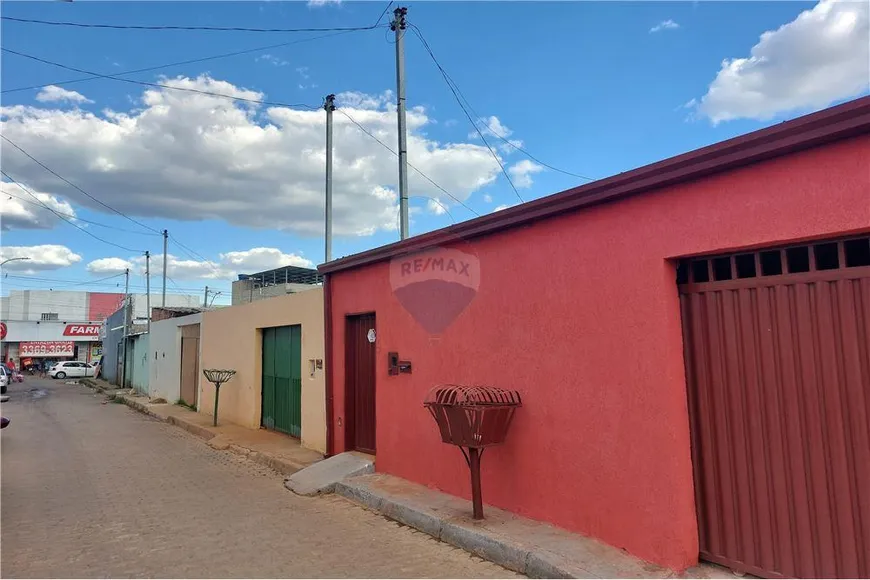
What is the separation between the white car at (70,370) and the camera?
4050 centimetres

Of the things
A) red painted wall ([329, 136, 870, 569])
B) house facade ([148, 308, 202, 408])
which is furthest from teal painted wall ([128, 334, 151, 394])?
red painted wall ([329, 136, 870, 569])

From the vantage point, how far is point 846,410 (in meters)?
3.28

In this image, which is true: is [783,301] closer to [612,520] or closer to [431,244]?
[612,520]

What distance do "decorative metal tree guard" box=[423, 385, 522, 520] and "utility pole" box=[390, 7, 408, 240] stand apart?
4.63 metres

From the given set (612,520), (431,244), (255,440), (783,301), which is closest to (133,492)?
(255,440)

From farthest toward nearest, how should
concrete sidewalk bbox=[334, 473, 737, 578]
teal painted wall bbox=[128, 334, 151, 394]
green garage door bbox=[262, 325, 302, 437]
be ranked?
1. teal painted wall bbox=[128, 334, 151, 394]
2. green garage door bbox=[262, 325, 302, 437]
3. concrete sidewalk bbox=[334, 473, 737, 578]

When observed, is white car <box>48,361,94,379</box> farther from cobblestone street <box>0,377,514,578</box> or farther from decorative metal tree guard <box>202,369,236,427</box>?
cobblestone street <box>0,377,514,578</box>

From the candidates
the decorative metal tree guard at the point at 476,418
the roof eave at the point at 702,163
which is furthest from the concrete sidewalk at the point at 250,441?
the roof eave at the point at 702,163

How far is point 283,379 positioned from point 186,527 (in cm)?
538

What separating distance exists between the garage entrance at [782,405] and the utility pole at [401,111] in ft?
19.8

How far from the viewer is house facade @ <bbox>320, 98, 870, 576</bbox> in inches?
129

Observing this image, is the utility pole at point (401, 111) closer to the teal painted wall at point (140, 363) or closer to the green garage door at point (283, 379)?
the green garage door at point (283, 379)

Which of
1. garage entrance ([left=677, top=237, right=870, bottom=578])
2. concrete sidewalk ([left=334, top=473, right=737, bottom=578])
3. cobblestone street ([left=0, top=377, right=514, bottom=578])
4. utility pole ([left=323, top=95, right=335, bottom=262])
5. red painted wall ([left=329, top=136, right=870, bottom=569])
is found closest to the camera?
garage entrance ([left=677, top=237, right=870, bottom=578])

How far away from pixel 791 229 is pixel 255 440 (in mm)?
9651
